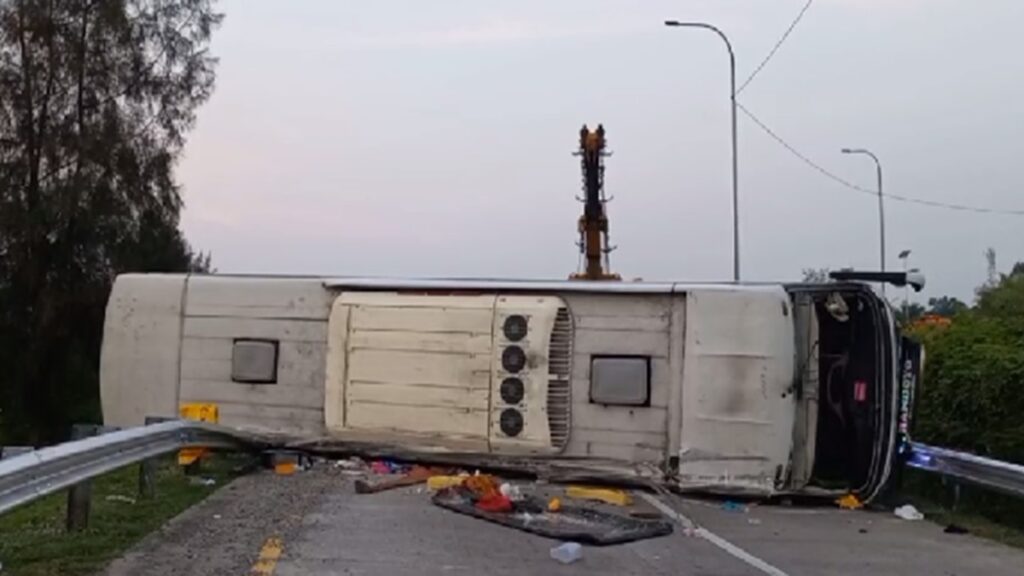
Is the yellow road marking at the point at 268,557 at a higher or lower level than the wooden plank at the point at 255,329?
lower

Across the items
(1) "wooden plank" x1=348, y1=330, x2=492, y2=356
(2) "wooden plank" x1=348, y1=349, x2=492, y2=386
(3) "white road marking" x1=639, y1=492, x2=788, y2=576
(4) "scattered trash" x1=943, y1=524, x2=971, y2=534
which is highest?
(1) "wooden plank" x1=348, y1=330, x2=492, y2=356

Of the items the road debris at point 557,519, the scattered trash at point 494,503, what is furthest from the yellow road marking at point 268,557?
the scattered trash at point 494,503

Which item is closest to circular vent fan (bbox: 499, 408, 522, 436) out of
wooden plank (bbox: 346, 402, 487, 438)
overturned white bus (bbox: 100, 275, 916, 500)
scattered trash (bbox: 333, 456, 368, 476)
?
overturned white bus (bbox: 100, 275, 916, 500)

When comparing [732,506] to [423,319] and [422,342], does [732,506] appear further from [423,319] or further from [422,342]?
[423,319]

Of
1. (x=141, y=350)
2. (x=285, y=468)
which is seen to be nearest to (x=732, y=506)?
(x=285, y=468)

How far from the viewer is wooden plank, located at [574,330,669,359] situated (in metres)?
12.6

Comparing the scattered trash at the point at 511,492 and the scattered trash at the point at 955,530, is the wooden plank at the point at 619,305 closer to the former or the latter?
the scattered trash at the point at 511,492

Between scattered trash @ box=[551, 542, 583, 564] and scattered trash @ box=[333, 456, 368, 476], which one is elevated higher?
scattered trash @ box=[333, 456, 368, 476]

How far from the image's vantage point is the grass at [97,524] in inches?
299

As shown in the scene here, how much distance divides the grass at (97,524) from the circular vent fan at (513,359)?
9.58ft

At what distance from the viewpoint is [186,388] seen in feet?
46.9

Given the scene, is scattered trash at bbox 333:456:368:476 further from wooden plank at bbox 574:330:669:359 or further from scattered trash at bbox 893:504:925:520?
scattered trash at bbox 893:504:925:520

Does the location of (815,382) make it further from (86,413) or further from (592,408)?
(86,413)

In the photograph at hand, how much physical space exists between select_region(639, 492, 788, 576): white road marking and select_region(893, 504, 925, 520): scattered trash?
215cm
